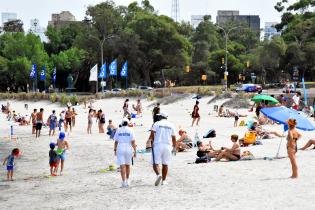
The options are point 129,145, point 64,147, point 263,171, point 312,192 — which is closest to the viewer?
point 312,192

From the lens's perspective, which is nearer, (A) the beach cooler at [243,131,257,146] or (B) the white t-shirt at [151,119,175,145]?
(B) the white t-shirt at [151,119,175,145]

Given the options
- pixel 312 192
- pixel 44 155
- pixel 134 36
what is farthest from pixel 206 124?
pixel 134 36

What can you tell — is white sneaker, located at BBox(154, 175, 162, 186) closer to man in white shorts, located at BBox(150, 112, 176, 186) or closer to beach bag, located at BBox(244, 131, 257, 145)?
man in white shorts, located at BBox(150, 112, 176, 186)

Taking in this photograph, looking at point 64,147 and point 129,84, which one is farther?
point 129,84

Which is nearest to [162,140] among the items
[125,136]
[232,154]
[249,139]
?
[125,136]

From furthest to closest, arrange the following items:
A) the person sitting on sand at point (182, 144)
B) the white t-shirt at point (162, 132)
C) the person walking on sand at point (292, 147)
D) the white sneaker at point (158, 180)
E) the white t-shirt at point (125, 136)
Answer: the person sitting on sand at point (182, 144), the person walking on sand at point (292, 147), the white sneaker at point (158, 180), the white t-shirt at point (125, 136), the white t-shirt at point (162, 132)

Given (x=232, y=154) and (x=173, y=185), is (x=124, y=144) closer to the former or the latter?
(x=173, y=185)

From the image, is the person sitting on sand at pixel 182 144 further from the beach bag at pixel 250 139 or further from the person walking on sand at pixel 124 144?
the person walking on sand at pixel 124 144

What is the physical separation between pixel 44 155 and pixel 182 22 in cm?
6846

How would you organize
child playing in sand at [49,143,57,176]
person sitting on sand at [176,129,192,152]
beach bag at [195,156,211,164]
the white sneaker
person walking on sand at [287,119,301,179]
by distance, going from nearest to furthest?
the white sneaker
person walking on sand at [287,119,301,179]
child playing in sand at [49,143,57,176]
beach bag at [195,156,211,164]
person sitting on sand at [176,129,192,152]

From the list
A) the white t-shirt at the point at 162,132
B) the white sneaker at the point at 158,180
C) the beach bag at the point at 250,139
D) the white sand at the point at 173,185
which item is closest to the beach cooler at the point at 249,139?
the beach bag at the point at 250,139

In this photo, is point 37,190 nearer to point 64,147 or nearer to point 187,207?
point 64,147

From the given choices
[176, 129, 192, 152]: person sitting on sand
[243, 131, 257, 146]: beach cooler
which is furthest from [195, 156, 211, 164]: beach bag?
[243, 131, 257, 146]: beach cooler

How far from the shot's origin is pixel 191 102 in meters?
48.0
